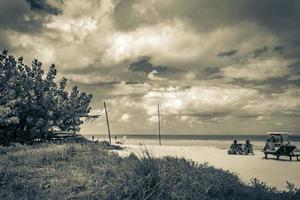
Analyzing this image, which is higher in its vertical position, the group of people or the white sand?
the group of people

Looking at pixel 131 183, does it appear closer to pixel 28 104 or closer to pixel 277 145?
pixel 28 104

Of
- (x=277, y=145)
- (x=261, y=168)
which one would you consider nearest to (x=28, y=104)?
(x=261, y=168)

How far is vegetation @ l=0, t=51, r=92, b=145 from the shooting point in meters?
23.6

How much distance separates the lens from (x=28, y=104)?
25.3 m

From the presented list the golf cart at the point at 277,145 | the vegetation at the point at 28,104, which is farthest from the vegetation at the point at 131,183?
the golf cart at the point at 277,145

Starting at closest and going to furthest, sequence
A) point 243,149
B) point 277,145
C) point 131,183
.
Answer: point 131,183 → point 277,145 → point 243,149

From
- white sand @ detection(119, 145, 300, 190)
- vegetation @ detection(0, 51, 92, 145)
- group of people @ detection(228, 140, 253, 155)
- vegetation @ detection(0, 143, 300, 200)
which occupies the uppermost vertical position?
vegetation @ detection(0, 51, 92, 145)

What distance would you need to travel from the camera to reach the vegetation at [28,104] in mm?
23623

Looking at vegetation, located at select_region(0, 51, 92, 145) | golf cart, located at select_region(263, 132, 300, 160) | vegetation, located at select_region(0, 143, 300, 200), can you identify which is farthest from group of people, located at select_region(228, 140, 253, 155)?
vegetation, located at select_region(0, 143, 300, 200)

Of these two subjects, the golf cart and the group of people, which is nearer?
the golf cart

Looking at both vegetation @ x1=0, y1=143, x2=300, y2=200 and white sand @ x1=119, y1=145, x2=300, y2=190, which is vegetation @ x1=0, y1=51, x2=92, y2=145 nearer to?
white sand @ x1=119, y1=145, x2=300, y2=190

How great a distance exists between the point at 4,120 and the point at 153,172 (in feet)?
60.7

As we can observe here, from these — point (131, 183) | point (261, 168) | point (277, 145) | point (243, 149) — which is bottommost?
point (261, 168)

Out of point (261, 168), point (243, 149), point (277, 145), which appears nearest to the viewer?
point (261, 168)
